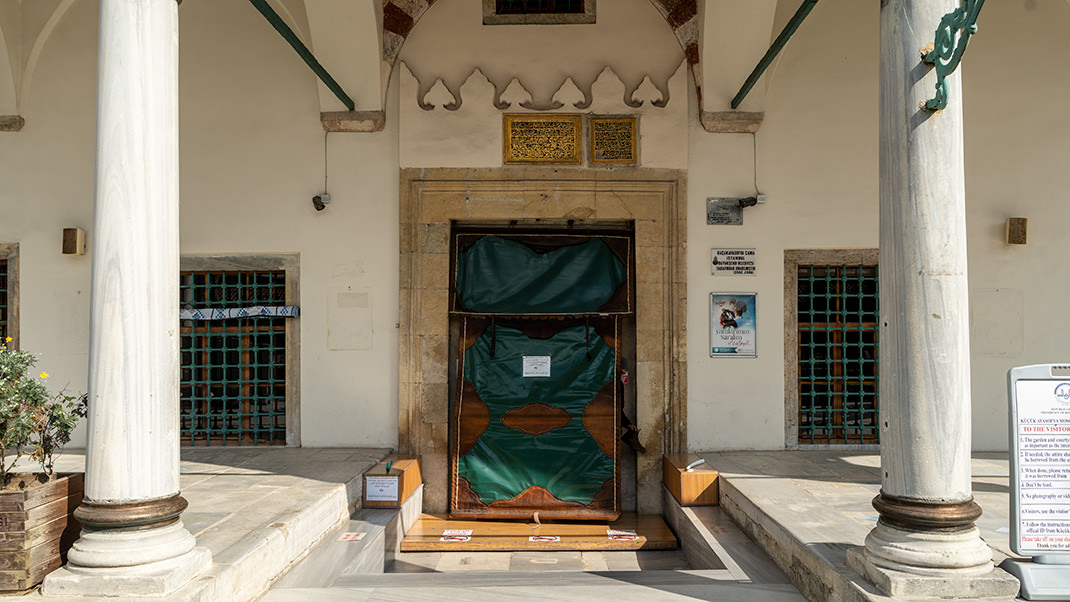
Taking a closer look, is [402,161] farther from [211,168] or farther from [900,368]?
[900,368]

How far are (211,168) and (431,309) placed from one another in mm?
2239

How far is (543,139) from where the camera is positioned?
6.32 m

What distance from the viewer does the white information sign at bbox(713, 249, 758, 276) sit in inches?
246

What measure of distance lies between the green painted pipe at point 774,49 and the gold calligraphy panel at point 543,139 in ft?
4.36

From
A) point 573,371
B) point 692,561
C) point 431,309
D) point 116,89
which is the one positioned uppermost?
point 116,89

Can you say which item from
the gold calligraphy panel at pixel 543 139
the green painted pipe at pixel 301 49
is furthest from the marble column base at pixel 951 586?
the green painted pipe at pixel 301 49

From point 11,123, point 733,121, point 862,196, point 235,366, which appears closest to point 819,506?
point 862,196

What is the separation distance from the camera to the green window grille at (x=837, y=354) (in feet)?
20.9

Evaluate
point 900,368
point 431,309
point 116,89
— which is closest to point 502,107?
point 431,309

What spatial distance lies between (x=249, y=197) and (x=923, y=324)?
528 centimetres

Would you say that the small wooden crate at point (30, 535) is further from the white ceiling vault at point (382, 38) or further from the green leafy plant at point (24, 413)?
the white ceiling vault at point (382, 38)

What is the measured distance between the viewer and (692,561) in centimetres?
498

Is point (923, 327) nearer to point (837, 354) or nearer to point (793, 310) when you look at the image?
point (793, 310)

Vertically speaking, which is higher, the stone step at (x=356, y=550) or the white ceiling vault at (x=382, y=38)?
the white ceiling vault at (x=382, y=38)
